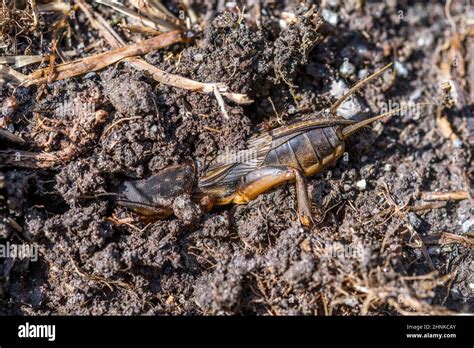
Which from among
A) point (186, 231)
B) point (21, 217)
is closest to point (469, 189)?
point (186, 231)

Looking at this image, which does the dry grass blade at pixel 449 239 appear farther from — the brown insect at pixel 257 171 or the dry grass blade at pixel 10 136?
the dry grass blade at pixel 10 136

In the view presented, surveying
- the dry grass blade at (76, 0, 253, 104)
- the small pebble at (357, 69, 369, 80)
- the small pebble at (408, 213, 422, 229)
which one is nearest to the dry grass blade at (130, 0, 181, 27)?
the dry grass blade at (76, 0, 253, 104)

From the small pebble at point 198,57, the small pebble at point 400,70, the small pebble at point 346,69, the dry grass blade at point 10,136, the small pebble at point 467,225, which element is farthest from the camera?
the small pebble at point 400,70

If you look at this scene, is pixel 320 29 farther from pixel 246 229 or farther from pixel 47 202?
pixel 47 202

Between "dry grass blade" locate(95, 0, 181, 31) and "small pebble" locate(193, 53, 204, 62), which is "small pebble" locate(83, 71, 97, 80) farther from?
"small pebble" locate(193, 53, 204, 62)

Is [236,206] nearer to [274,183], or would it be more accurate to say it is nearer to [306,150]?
[274,183]

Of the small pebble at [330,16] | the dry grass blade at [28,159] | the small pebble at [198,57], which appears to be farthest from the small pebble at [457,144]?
the dry grass blade at [28,159]

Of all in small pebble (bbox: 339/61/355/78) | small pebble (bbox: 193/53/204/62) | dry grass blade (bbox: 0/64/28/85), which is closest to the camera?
dry grass blade (bbox: 0/64/28/85)
